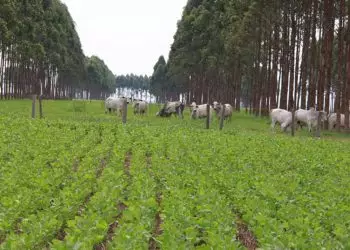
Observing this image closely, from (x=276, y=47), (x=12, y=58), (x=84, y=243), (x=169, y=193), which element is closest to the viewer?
(x=84, y=243)

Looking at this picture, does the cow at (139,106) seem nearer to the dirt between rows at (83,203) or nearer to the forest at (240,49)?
the forest at (240,49)

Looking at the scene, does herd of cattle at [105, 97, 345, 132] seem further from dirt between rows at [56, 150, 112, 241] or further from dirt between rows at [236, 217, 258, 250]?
dirt between rows at [236, 217, 258, 250]

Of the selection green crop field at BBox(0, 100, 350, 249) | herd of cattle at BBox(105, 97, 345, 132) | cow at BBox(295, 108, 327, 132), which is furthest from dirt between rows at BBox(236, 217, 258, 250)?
cow at BBox(295, 108, 327, 132)

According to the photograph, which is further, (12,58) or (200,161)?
(12,58)

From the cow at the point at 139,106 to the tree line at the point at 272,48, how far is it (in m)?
7.81

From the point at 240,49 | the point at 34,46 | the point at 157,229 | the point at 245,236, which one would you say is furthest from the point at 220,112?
the point at 245,236

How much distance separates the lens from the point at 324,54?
3177 cm

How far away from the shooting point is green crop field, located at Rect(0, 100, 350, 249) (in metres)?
6.39

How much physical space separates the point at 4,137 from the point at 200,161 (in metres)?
6.57

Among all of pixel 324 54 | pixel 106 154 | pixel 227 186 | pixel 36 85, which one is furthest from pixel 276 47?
pixel 36 85

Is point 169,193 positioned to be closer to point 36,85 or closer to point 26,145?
point 26,145

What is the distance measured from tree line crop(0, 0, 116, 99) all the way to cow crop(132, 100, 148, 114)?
10.7 metres

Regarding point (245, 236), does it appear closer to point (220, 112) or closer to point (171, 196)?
point (171, 196)

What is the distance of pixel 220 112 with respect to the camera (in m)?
36.2
